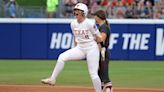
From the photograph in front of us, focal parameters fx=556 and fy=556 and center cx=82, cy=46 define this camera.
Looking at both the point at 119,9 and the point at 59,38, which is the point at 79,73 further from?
the point at 119,9

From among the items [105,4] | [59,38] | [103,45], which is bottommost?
[59,38]

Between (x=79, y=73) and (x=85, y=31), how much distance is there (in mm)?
6489

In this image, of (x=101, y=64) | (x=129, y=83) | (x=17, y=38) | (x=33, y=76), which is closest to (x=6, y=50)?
(x=17, y=38)

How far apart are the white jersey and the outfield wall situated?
11.6 metres

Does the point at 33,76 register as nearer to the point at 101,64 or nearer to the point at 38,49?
the point at 101,64

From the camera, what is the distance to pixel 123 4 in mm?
23156

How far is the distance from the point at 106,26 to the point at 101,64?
0.80 m

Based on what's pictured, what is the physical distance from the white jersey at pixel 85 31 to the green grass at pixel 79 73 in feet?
11.9

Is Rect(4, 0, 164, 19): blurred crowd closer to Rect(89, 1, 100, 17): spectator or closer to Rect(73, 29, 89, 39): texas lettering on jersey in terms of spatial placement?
Rect(89, 1, 100, 17): spectator

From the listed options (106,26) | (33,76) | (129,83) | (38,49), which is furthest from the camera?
(38,49)

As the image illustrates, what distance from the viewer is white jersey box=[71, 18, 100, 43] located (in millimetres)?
10602

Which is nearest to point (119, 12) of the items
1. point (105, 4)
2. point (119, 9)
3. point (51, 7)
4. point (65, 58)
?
point (119, 9)

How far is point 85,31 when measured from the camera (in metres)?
10.6

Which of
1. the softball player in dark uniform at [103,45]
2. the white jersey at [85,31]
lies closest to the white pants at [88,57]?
the white jersey at [85,31]
